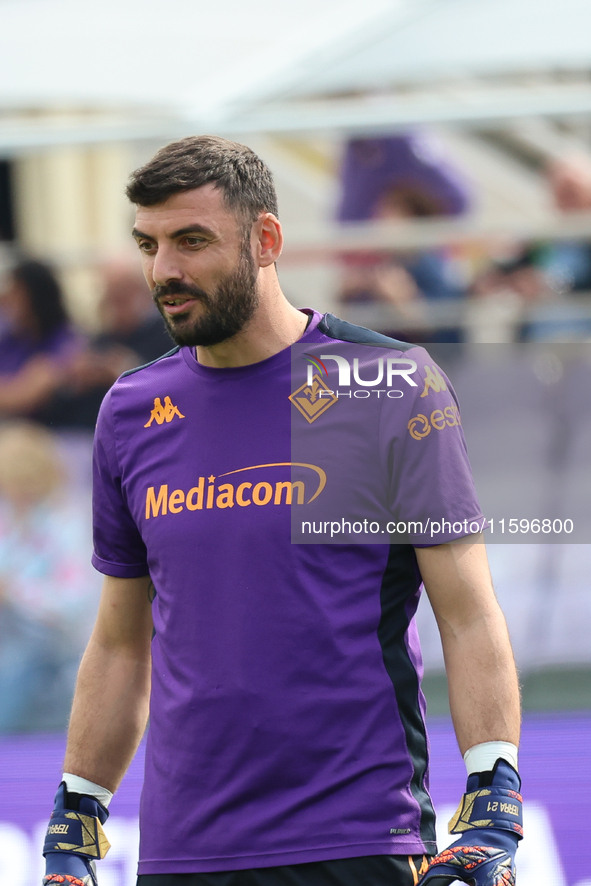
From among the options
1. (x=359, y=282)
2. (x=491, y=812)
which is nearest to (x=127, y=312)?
(x=359, y=282)

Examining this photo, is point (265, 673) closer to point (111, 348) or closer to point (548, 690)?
point (548, 690)

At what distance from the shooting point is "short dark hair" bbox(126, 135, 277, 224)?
2395mm

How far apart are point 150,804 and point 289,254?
4.44 metres

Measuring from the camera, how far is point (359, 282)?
6.48 meters

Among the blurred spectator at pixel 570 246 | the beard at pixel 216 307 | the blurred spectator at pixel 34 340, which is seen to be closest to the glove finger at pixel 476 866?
the beard at pixel 216 307

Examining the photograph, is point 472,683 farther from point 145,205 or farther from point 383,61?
point 383,61

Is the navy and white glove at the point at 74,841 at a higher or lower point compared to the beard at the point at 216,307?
lower

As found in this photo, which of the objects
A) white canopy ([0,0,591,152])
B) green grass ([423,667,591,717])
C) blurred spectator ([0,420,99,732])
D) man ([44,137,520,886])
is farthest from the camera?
white canopy ([0,0,591,152])

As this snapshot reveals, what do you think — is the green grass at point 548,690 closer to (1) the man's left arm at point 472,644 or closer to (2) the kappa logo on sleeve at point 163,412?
(1) the man's left arm at point 472,644

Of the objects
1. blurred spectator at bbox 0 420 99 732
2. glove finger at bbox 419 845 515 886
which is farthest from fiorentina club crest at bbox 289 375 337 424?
blurred spectator at bbox 0 420 99 732

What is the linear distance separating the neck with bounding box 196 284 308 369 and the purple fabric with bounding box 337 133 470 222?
154 inches

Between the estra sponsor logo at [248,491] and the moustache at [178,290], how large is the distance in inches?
13.3

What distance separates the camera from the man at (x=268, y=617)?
227cm

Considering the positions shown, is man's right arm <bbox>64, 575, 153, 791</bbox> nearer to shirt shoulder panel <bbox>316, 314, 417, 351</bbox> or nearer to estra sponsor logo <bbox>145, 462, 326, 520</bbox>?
estra sponsor logo <bbox>145, 462, 326, 520</bbox>
